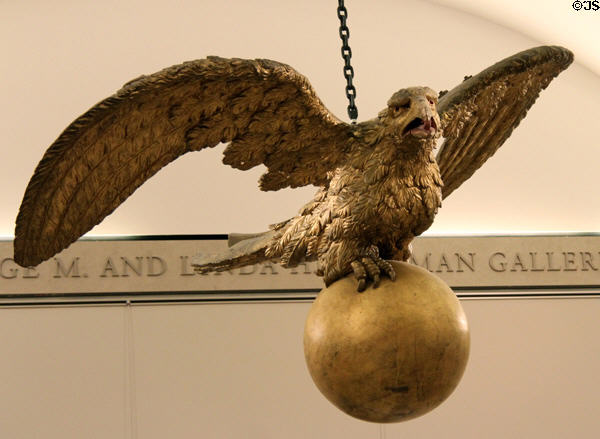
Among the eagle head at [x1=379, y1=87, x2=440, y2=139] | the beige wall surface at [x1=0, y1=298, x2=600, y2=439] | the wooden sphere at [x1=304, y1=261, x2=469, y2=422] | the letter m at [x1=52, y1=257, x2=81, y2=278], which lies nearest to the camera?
the wooden sphere at [x1=304, y1=261, x2=469, y2=422]

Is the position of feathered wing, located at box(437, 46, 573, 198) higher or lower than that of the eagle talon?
higher

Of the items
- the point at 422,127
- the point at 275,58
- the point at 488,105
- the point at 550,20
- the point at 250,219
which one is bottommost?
the point at 422,127

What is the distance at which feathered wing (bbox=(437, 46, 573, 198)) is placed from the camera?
260cm

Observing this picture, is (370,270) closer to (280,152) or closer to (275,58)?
(280,152)

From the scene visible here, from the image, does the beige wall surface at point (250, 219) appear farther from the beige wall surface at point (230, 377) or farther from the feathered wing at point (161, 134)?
the feathered wing at point (161, 134)

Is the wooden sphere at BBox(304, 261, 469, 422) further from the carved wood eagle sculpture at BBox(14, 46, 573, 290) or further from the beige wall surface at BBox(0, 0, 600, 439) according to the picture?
the beige wall surface at BBox(0, 0, 600, 439)

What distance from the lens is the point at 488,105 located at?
280cm

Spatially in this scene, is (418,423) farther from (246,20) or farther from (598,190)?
(246,20)

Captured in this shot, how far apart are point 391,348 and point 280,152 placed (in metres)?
0.73

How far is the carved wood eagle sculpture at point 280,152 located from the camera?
2.23 metres

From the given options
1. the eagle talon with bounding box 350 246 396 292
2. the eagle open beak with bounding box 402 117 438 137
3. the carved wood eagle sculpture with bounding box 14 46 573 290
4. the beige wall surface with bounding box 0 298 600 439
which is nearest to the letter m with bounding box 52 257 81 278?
the beige wall surface with bounding box 0 298 600 439

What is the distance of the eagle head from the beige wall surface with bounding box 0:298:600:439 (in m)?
2.40

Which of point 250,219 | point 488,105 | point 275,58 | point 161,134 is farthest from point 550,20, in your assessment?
point 161,134

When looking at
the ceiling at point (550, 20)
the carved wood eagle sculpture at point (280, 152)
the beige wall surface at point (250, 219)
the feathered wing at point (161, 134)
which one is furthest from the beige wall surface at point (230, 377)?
the feathered wing at point (161, 134)
